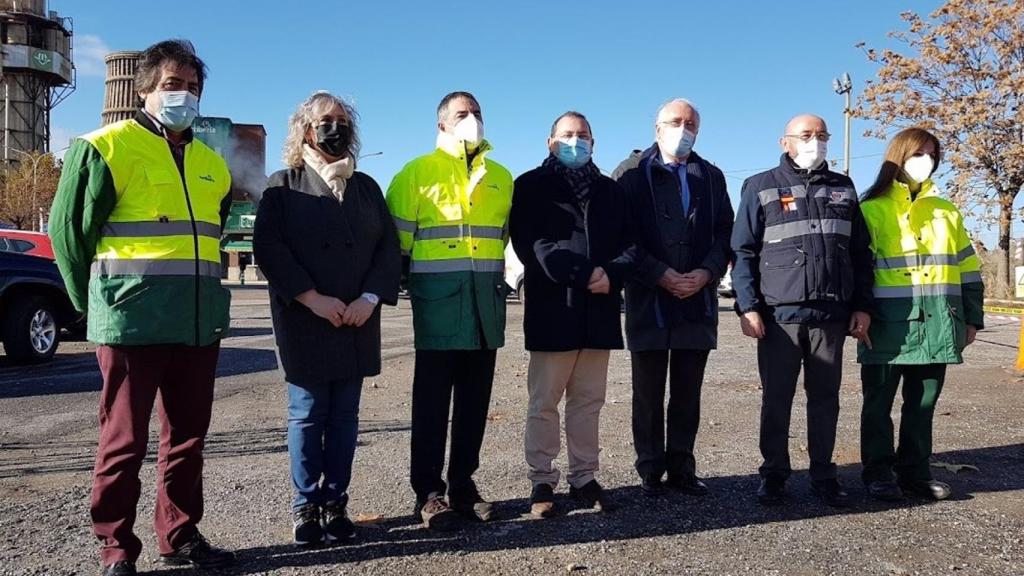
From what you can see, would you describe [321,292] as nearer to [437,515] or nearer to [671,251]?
[437,515]

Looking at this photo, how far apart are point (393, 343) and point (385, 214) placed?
366 inches

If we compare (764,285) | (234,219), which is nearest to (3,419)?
(764,285)

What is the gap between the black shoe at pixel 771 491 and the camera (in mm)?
4305

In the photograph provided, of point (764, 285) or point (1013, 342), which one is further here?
point (1013, 342)

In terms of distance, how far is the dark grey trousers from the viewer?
439 centimetres

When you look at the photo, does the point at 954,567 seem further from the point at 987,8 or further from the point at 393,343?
the point at 987,8

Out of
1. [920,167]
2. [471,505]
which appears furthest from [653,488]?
[920,167]

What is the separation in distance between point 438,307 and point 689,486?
1.74 metres

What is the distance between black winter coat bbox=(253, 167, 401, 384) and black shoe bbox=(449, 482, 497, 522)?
81 centimetres

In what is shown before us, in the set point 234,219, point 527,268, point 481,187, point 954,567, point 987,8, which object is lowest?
point 954,567

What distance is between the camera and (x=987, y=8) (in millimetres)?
28766

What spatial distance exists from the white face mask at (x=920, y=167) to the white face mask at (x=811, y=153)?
1.69 feet

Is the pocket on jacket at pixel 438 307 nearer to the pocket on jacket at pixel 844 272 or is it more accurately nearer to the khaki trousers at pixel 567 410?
the khaki trousers at pixel 567 410

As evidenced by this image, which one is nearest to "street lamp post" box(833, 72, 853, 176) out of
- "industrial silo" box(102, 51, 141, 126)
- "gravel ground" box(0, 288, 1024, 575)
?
"gravel ground" box(0, 288, 1024, 575)
